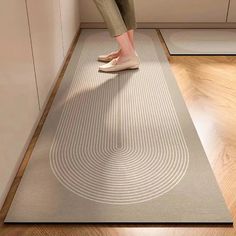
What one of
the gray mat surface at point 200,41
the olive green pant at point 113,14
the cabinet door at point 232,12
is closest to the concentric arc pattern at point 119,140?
the olive green pant at point 113,14

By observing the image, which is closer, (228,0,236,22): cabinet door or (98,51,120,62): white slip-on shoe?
(98,51,120,62): white slip-on shoe

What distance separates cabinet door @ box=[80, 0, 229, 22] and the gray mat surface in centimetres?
12

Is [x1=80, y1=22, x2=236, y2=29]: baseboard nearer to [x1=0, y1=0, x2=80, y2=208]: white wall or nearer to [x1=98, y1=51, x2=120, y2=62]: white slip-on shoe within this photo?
[x1=98, y1=51, x2=120, y2=62]: white slip-on shoe

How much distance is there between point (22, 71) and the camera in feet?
4.17

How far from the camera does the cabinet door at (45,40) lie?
4.79ft

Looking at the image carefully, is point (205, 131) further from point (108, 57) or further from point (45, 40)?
point (108, 57)

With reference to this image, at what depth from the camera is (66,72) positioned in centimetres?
208

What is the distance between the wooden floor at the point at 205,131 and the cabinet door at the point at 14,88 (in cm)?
8

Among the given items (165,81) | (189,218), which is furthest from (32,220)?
(165,81)

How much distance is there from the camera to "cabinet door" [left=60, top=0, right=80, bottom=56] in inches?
86.5

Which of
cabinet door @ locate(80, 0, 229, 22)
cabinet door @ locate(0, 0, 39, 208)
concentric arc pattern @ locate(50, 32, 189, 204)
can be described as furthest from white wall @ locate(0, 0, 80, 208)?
cabinet door @ locate(80, 0, 229, 22)

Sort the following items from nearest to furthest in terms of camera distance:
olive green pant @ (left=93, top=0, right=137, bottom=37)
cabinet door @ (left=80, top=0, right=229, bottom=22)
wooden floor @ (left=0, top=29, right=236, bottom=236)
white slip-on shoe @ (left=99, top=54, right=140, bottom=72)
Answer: wooden floor @ (left=0, top=29, right=236, bottom=236) < olive green pant @ (left=93, top=0, right=137, bottom=37) < white slip-on shoe @ (left=99, top=54, right=140, bottom=72) < cabinet door @ (left=80, top=0, right=229, bottom=22)

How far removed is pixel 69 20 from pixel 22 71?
1.24 meters

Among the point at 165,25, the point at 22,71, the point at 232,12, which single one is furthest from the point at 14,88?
the point at 232,12
